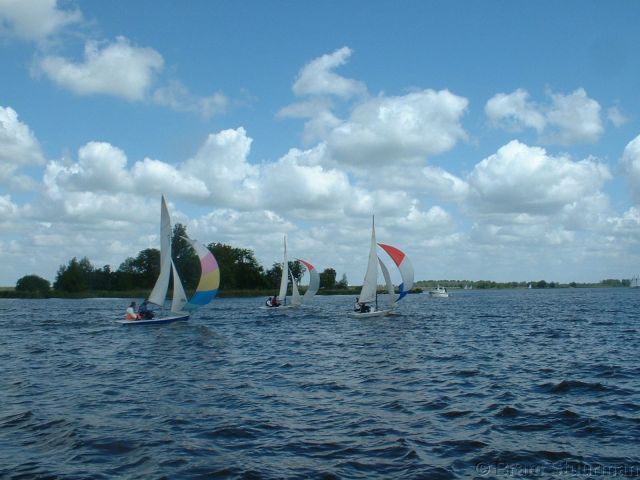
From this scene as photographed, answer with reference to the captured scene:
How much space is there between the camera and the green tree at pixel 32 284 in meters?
136

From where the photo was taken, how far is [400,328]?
41.4 meters

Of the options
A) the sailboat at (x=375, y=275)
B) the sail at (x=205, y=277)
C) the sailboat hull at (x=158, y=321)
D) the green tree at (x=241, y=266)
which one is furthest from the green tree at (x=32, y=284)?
the sailboat at (x=375, y=275)

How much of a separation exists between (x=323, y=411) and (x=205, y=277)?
30399 millimetres

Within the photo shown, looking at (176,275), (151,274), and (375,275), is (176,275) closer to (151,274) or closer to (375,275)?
(375,275)

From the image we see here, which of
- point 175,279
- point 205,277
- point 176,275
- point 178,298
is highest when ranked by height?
point 176,275

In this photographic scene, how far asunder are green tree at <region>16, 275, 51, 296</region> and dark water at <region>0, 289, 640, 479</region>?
11612 centimetres

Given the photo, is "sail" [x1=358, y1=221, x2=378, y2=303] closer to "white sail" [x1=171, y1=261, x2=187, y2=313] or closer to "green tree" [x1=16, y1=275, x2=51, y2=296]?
"white sail" [x1=171, y1=261, x2=187, y2=313]

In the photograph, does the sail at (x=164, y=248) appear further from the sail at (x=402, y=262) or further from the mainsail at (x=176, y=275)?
the sail at (x=402, y=262)

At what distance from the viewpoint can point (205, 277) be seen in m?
44.8

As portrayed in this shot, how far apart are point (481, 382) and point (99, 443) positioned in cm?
1248

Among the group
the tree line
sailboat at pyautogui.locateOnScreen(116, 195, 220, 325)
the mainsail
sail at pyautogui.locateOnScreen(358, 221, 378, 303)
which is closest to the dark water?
sailboat at pyautogui.locateOnScreen(116, 195, 220, 325)

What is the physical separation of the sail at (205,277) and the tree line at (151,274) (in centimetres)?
8252

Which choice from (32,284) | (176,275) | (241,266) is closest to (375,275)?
(176,275)

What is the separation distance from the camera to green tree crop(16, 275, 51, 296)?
136 meters
